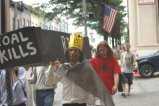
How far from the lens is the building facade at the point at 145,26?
29719 mm

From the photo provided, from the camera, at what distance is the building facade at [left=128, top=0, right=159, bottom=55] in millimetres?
29719

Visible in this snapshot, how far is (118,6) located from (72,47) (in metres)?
41.6

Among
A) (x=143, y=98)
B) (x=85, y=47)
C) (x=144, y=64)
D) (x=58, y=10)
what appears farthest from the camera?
(x=58, y=10)

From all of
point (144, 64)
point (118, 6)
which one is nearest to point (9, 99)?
A: point (144, 64)

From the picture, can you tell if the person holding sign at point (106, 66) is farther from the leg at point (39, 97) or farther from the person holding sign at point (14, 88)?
the leg at point (39, 97)

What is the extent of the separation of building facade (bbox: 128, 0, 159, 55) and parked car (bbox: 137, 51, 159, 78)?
5465mm

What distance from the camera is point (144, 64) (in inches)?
955

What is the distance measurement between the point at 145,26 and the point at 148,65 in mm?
5984

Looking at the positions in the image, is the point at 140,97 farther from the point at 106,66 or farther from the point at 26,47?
the point at 26,47

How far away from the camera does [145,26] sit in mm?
29781

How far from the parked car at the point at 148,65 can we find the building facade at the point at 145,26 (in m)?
5.46

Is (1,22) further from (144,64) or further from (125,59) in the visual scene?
(144,64)

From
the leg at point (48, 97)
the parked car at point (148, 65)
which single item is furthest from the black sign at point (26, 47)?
the parked car at point (148, 65)

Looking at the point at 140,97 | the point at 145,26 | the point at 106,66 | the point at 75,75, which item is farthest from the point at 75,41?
the point at 145,26
